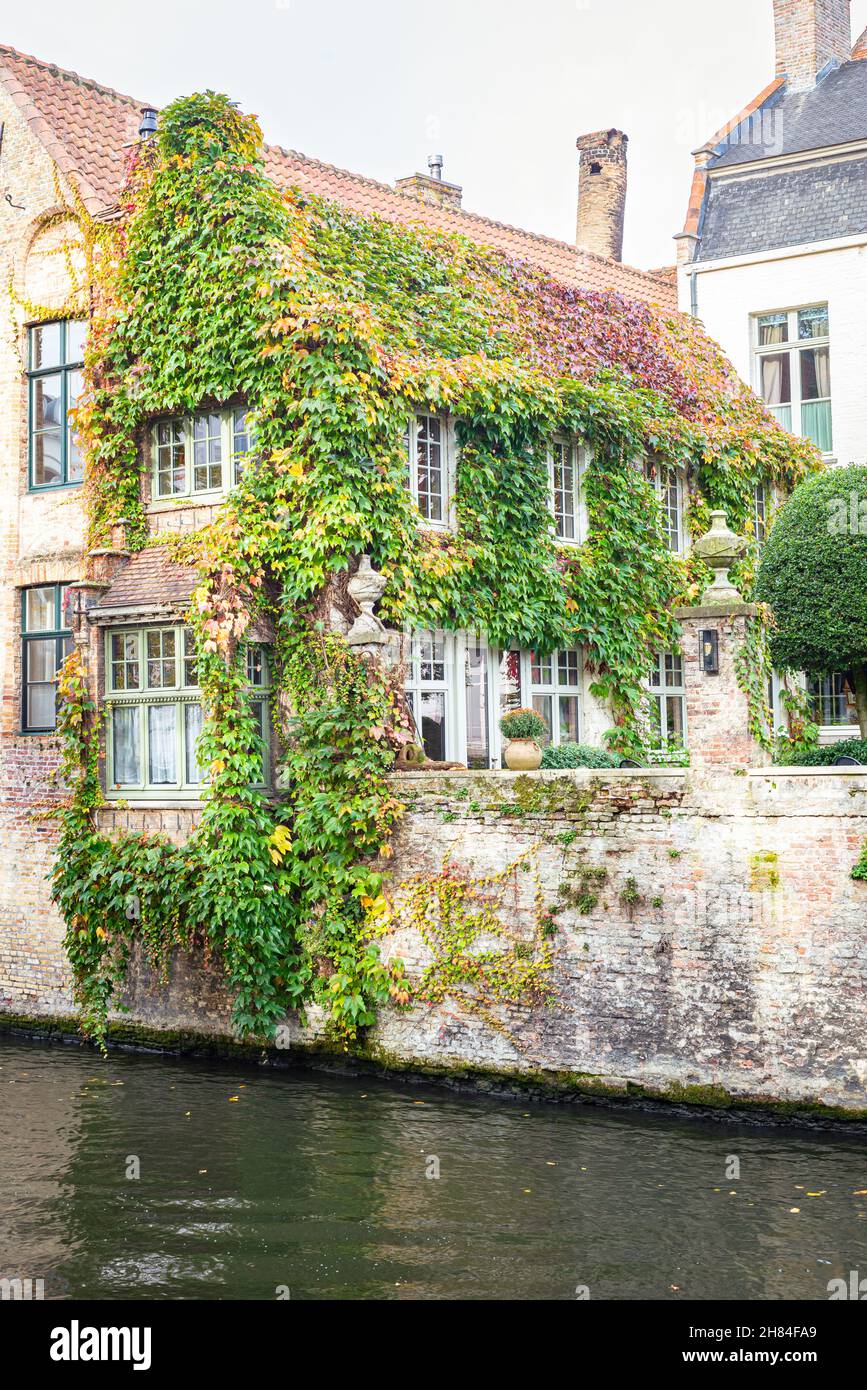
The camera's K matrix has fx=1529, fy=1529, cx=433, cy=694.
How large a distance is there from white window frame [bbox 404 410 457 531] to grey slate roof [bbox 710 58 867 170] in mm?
10326

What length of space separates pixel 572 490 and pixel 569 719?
2.87m

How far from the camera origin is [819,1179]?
1094cm

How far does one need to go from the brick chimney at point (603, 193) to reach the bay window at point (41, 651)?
1399 centimetres

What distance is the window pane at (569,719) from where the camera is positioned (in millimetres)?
18906

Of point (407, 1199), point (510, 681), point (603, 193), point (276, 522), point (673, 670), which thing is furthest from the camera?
point (603, 193)

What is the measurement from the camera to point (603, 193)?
2794 centimetres

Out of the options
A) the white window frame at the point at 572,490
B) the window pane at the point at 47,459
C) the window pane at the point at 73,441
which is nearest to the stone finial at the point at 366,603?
the white window frame at the point at 572,490

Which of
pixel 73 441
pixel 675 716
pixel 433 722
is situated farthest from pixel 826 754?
pixel 73 441

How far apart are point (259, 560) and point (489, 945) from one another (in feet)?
15.3

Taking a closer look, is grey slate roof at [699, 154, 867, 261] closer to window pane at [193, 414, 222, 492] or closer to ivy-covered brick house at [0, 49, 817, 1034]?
ivy-covered brick house at [0, 49, 817, 1034]

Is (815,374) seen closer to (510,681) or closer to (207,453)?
(510,681)
